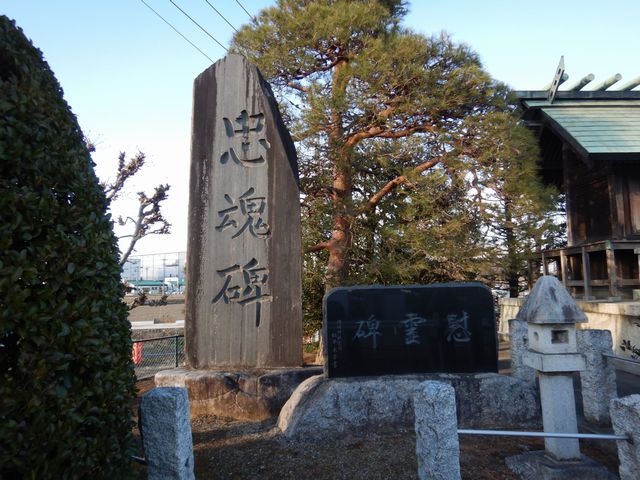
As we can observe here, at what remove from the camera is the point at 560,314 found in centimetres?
375

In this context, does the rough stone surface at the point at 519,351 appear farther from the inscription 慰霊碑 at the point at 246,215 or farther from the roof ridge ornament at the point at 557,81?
the roof ridge ornament at the point at 557,81

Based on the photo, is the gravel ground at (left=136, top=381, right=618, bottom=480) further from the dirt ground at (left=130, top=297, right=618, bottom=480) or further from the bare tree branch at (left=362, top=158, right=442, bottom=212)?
the bare tree branch at (left=362, top=158, right=442, bottom=212)

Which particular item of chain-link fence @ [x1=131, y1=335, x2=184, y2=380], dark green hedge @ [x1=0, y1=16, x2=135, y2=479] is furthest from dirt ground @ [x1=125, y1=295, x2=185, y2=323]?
dark green hedge @ [x1=0, y1=16, x2=135, y2=479]

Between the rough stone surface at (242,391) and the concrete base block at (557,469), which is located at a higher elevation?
the rough stone surface at (242,391)

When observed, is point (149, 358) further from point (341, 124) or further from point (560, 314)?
point (560, 314)

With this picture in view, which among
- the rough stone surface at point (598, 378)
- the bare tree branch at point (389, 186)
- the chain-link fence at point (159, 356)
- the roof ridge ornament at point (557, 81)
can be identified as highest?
the roof ridge ornament at point (557, 81)

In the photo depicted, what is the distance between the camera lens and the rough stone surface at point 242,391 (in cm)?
524

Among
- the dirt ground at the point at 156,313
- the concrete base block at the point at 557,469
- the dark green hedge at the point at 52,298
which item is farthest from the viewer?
the dirt ground at the point at 156,313

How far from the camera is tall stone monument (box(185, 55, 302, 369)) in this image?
5676 mm

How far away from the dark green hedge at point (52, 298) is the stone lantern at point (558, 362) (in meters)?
3.17

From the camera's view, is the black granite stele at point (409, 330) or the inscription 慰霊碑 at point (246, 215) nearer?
the black granite stele at point (409, 330)

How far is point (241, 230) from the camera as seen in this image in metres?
5.87

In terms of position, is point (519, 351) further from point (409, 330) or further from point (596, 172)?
point (596, 172)

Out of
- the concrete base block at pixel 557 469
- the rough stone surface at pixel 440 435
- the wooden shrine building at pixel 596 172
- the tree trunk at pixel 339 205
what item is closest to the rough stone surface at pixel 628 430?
the concrete base block at pixel 557 469
